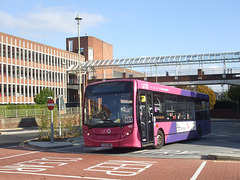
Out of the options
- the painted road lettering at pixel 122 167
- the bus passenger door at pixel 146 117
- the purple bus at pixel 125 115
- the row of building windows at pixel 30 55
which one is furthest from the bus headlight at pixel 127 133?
the row of building windows at pixel 30 55

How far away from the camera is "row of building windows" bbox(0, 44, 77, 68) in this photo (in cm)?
5569

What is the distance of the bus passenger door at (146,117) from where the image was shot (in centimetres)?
1412

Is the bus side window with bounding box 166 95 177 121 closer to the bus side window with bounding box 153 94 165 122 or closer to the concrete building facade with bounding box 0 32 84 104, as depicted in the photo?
the bus side window with bounding box 153 94 165 122

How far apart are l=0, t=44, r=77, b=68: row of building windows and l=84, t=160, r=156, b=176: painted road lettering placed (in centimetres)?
4816

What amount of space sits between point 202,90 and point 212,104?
12.4 ft

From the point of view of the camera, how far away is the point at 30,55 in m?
62.1

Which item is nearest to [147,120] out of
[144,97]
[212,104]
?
[144,97]

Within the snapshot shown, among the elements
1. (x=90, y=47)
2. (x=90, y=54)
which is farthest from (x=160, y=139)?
(x=90, y=47)

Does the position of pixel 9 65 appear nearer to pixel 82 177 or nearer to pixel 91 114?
pixel 91 114

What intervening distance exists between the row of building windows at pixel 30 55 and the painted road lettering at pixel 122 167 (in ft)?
158

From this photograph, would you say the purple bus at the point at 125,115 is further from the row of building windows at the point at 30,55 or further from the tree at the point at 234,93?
the tree at the point at 234,93

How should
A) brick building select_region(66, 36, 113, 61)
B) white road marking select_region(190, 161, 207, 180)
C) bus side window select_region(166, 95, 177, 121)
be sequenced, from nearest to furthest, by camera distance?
white road marking select_region(190, 161, 207, 180)
bus side window select_region(166, 95, 177, 121)
brick building select_region(66, 36, 113, 61)

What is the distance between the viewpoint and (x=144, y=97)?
48.1 feet

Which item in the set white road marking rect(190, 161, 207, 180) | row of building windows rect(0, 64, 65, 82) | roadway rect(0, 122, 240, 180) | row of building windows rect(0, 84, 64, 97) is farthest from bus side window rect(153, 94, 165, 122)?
row of building windows rect(0, 64, 65, 82)
